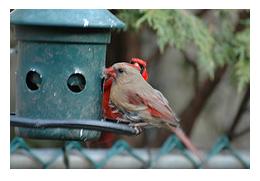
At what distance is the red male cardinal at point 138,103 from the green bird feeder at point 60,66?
11 cm

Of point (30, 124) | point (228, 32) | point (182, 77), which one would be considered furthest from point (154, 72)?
point (30, 124)

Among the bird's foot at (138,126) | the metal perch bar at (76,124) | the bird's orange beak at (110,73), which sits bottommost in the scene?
the bird's foot at (138,126)

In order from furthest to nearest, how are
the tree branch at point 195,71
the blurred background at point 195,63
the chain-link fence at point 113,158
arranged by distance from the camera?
the tree branch at point 195,71 < the blurred background at point 195,63 < the chain-link fence at point 113,158

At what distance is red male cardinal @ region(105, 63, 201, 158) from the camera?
280 cm

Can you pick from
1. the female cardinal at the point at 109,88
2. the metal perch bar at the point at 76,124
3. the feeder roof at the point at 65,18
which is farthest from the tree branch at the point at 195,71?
the metal perch bar at the point at 76,124

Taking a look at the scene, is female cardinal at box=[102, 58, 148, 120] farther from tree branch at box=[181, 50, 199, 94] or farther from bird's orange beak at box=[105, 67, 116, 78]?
tree branch at box=[181, 50, 199, 94]

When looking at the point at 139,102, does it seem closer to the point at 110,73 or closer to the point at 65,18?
the point at 110,73

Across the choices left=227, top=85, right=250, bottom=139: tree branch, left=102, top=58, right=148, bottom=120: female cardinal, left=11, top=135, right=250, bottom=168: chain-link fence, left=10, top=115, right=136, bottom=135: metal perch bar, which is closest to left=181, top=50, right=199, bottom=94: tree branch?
left=227, top=85, right=250, bottom=139: tree branch

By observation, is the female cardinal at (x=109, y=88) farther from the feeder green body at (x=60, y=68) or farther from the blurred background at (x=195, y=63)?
the blurred background at (x=195, y=63)

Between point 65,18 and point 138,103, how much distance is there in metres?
0.42

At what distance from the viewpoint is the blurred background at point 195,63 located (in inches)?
168

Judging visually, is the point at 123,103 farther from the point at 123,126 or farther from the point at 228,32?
the point at 228,32

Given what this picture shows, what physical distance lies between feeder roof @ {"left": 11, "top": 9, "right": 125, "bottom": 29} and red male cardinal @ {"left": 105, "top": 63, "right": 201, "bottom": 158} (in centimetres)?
21
